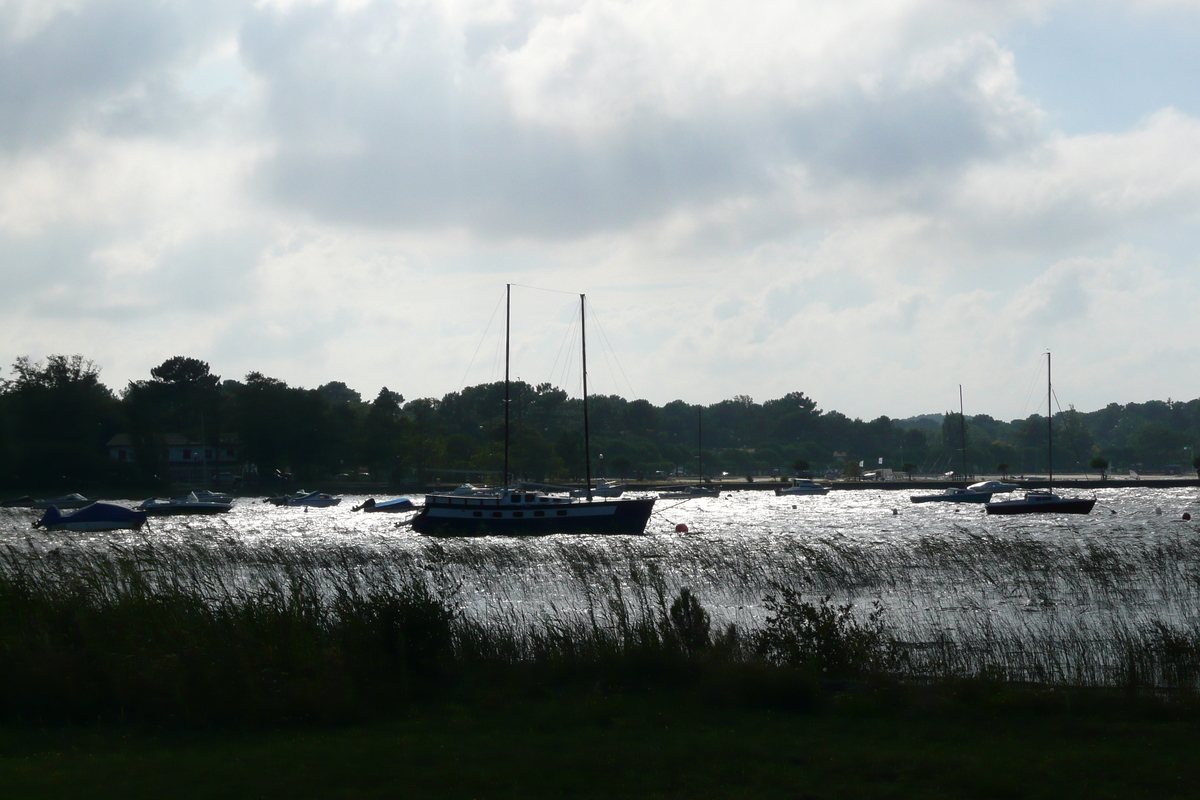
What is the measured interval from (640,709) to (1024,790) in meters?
5.07

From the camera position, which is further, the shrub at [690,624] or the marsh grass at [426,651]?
the shrub at [690,624]

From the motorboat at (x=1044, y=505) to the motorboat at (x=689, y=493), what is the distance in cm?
4966

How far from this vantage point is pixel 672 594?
2662 cm

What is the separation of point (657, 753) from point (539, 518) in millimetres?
48094

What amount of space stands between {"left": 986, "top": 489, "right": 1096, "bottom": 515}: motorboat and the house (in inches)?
3979

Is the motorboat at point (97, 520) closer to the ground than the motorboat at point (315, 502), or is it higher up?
higher up

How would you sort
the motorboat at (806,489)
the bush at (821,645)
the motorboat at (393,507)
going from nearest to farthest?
the bush at (821,645) < the motorboat at (393,507) < the motorboat at (806,489)

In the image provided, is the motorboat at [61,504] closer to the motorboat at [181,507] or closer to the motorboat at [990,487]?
the motorboat at [181,507]

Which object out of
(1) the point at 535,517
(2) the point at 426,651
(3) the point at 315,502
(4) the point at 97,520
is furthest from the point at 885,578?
(3) the point at 315,502

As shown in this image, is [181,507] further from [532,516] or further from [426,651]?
[426,651]

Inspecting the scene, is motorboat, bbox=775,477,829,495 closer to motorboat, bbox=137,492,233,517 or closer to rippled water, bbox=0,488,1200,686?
motorboat, bbox=137,492,233,517

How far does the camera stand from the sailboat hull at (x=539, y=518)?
193ft

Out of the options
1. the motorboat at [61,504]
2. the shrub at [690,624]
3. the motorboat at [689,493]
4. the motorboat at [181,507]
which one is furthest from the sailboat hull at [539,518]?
the motorboat at [689,493]

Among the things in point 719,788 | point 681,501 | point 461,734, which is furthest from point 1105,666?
point 681,501
